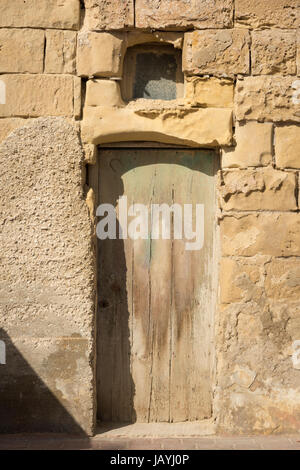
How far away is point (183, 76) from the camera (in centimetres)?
482

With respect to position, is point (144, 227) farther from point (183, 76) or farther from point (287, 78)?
point (287, 78)

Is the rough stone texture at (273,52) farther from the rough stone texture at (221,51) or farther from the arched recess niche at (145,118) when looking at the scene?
the arched recess niche at (145,118)

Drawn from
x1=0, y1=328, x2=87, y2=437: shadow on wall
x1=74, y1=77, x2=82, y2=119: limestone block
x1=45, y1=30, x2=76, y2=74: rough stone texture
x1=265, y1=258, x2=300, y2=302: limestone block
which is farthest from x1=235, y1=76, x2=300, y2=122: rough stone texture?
x1=0, y1=328, x2=87, y2=437: shadow on wall

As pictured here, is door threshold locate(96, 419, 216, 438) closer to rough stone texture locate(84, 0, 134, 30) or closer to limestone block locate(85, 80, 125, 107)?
limestone block locate(85, 80, 125, 107)

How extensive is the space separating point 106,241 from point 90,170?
0.56 m

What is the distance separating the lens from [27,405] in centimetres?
452

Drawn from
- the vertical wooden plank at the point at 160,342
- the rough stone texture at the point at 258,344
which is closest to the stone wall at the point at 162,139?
the rough stone texture at the point at 258,344

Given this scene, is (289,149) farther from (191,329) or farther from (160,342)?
(160,342)

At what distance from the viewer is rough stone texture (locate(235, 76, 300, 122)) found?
4.61 meters

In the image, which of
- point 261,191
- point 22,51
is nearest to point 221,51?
point 261,191

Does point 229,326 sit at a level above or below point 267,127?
below

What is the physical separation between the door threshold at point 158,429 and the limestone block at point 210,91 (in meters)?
2.41

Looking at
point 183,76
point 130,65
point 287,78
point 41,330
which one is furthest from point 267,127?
point 41,330

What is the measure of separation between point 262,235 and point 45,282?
1633mm
